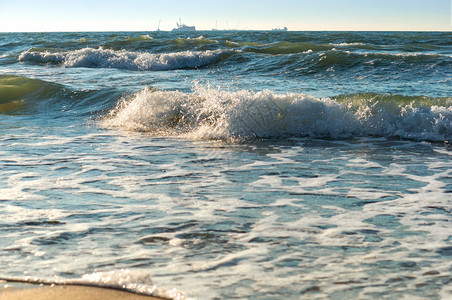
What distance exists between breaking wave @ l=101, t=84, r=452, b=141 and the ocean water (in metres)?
0.03

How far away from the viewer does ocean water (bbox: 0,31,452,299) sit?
277 cm

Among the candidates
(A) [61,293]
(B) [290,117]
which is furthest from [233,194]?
(B) [290,117]

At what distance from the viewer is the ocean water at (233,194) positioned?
9.09 ft

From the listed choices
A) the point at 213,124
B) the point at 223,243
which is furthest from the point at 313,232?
the point at 213,124

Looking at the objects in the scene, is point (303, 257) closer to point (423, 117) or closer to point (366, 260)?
point (366, 260)

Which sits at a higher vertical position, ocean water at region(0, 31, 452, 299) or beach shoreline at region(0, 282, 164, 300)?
ocean water at region(0, 31, 452, 299)

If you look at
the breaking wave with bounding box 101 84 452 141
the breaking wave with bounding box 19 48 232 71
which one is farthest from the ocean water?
the breaking wave with bounding box 19 48 232 71

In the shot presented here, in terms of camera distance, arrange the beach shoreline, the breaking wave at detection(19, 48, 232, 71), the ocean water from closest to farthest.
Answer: the beach shoreline → the ocean water → the breaking wave at detection(19, 48, 232, 71)

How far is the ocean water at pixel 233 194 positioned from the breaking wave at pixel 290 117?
3 centimetres

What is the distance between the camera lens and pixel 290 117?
7961 mm

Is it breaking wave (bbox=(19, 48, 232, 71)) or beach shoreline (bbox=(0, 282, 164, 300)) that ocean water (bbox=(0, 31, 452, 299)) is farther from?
breaking wave (bbox=(19, 48, 232, 71))

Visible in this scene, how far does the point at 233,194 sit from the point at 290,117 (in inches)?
151

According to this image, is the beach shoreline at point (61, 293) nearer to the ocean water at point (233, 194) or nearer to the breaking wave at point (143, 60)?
the ocean water at point (233, 194)

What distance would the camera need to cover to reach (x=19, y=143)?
684 centimetres
